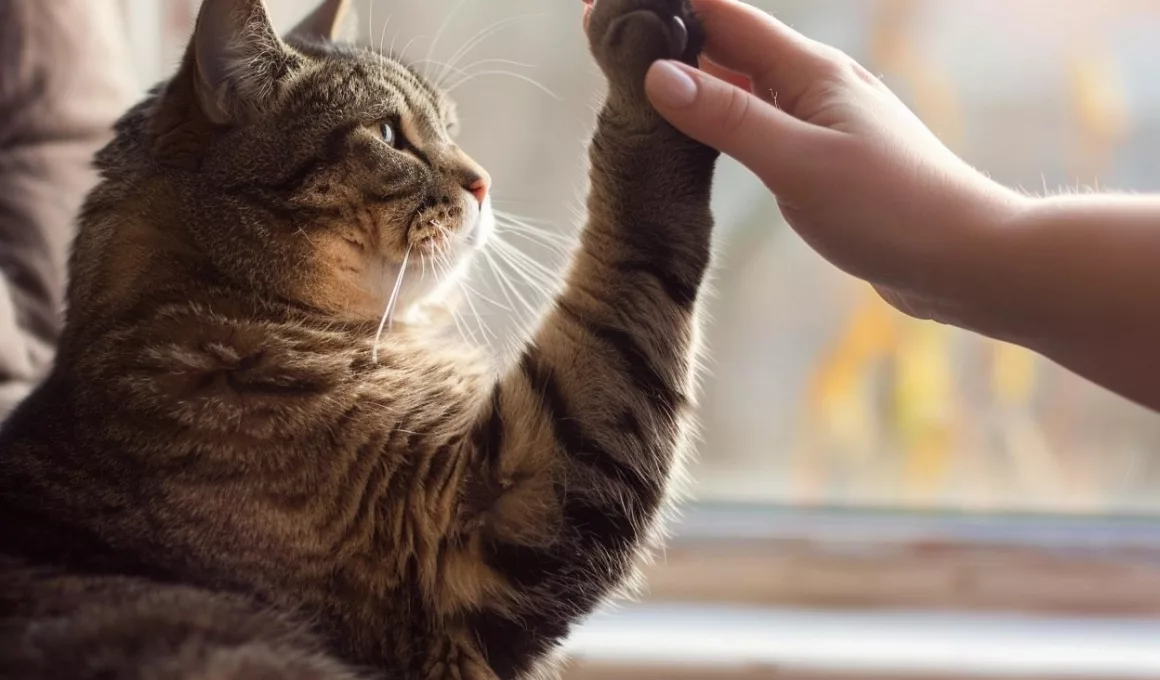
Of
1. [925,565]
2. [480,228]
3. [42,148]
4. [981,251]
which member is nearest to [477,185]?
[480,228]

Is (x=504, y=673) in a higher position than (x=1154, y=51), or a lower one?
lower

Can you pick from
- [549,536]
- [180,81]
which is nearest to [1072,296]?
[549,536]

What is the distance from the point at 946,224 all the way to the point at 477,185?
442mm

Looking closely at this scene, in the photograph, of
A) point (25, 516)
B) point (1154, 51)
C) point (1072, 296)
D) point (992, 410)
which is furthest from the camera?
point (992, 410)

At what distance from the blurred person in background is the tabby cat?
1.10 ft

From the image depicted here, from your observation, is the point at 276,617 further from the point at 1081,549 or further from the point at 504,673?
the point at 1081,549

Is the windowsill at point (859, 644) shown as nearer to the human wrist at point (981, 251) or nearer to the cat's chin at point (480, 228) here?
the cat's chin at point (480, 228)

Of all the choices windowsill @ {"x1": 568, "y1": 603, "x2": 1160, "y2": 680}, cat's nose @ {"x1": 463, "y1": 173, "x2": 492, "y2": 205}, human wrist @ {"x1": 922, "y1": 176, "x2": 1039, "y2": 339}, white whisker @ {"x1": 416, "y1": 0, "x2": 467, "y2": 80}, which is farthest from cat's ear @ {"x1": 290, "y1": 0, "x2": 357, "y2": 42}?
windowsill @ {"x1": 568, "y1": 603, "x2": 1160, "y2": 680}

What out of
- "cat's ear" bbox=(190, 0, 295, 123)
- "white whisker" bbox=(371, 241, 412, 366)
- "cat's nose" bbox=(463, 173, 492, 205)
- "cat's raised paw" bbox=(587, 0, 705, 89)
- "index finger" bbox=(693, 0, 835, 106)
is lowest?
"white whisker" bbox=(371, 241, 412, 366)

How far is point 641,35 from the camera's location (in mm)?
788

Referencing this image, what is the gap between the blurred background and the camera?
126 cm

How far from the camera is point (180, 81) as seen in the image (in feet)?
2.80

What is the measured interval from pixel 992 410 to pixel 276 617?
1.06m

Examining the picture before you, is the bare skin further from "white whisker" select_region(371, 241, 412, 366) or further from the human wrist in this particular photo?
"white whisker" select_region(371, 241, 412, 366)
